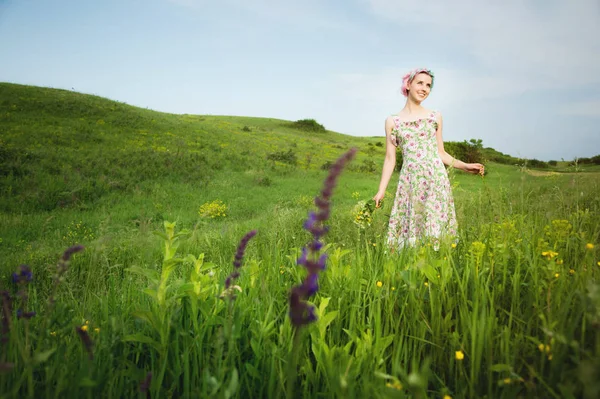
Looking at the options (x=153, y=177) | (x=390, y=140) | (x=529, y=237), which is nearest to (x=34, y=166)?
(x=153, y=177)

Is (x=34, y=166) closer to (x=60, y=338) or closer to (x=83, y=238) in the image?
(x=83, y=238)

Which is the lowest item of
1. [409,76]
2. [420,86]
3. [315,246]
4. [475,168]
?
[315,246]

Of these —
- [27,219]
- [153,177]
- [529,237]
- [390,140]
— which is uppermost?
[390,140]

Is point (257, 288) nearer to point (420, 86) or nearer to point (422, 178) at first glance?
point (422, 178)

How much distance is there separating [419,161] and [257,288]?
3078 mm

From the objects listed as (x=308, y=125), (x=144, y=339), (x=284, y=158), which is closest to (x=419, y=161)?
(x=144, y=339)

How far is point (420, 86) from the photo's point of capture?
167 inches

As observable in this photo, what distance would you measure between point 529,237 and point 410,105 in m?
2.49

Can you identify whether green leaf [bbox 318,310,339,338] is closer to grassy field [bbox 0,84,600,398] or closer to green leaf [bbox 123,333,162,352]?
grassy field [bbox 0,84,600,398]

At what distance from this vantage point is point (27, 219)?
8828mm

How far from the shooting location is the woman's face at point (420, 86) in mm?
4223

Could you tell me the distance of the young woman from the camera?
14.0ft

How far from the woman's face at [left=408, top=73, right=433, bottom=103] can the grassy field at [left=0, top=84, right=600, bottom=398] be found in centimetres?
148

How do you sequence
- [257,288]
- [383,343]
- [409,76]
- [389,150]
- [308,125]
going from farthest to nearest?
[308,125] → [389,150] → [409,76] → [257,288] → [383,343]
